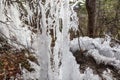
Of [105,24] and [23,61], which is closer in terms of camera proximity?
[23,61]

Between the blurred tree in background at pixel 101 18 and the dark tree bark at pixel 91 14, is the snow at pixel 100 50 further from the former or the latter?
the dark tree bark at pixel 91 14

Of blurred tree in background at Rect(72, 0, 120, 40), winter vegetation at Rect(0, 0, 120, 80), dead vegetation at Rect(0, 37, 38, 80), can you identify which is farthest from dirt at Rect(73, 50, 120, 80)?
blurred tree in background at Rect(72, 0, 120, 40)

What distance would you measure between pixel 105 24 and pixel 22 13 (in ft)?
7.82

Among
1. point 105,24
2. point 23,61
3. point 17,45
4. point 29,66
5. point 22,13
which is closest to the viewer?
point 29,66

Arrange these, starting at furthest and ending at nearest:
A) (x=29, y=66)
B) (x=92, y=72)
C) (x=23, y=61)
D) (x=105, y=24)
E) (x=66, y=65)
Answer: (x=105, y=24) → (x=23, y=61) → (x=29, y=66) → (x=92, y=72) → (x=66, y=65)

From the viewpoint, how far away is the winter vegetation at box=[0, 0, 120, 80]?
2400mm

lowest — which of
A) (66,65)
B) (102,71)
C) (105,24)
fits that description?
(105,24)

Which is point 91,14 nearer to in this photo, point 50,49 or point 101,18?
point 101,18

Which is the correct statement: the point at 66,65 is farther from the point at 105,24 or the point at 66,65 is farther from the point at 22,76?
the point at 105,24

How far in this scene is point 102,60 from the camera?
9.04 feet

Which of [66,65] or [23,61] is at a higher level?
[66,65]

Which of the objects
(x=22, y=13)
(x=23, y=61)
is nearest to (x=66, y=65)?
(x=23, y=61)

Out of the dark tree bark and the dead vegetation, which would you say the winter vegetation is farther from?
the dark tree bark

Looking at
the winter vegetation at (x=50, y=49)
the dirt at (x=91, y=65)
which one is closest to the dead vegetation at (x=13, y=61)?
the winter vegetation at (x=50, y=49)
